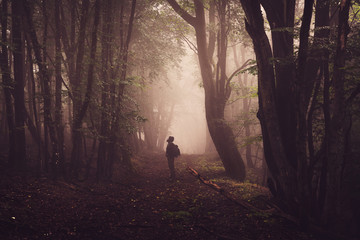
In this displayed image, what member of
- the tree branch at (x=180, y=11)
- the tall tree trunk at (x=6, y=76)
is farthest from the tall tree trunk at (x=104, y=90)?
the tree branch at (x=180, y=11)

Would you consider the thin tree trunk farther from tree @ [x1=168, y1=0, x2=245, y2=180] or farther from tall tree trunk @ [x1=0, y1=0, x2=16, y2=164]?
tree @ [x1=168, y1=0, x2=245, y2=180]

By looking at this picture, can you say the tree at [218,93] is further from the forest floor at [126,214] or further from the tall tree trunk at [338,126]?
the tall tree trunk at [338,126]

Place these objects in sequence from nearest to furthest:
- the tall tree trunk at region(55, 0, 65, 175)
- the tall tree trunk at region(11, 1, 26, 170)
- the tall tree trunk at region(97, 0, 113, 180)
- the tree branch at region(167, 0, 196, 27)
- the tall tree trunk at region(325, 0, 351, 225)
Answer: the tall tree trunk at region(325, 0, 351, 225) < the tall tree trunk at region(55, 0, 65, 175) < the tall tree trunk at region(11, 1, 26, 170) < the tall tree trunk at region(97, 0, 113, 180) < the tree branch at region(167, 0, 196, 27)

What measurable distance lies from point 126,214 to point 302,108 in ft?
16.4

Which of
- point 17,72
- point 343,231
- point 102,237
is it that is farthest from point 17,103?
point 343,231

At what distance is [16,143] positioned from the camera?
27.7 ft

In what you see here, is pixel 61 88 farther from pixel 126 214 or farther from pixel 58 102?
pixel 126 214

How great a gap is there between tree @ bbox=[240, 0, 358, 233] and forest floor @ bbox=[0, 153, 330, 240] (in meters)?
0.85

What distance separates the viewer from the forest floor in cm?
465

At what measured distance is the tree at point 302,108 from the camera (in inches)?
183

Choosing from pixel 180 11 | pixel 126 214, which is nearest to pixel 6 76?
pixel 126 214

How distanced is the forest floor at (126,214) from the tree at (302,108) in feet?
2.80

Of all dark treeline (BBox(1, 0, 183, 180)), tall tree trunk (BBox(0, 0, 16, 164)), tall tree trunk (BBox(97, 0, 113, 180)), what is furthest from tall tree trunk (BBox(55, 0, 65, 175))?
tall tree trunk (BBox(0, 0, 16, 164))

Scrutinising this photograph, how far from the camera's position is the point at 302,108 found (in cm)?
484
